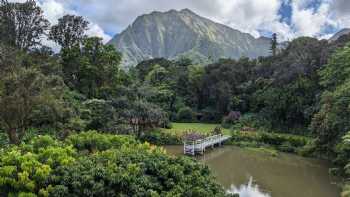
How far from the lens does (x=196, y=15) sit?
599ft

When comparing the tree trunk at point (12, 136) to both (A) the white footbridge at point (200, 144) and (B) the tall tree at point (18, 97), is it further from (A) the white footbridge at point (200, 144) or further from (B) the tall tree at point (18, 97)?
(A) the white footbridge at point (200, 144)

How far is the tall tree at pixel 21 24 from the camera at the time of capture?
23141 mm

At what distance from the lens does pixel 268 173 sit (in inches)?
661

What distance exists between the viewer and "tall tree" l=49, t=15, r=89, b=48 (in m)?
26.9

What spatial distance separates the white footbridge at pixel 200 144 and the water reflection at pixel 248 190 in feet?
19.2

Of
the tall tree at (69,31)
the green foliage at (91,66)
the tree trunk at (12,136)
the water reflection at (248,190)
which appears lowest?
the water reflection at (248,190)

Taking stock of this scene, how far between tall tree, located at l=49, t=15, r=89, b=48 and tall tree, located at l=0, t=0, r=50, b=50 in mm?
2046

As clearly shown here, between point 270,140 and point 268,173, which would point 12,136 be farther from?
point 270,140

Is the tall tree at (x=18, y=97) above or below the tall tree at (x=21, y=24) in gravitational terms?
below

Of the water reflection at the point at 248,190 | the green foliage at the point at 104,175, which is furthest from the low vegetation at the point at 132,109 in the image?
the water reflection at the point at 248,190

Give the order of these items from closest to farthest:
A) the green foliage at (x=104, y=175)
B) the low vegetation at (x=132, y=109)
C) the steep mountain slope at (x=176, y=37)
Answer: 1. the green foliage at (x=104, y=175)
2. the low vegetation at (x=132, y=109)
3. the steep mountain slope at (x=176, y=37)

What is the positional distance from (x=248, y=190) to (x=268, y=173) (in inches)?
135

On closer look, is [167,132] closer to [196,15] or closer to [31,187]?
[31,187]

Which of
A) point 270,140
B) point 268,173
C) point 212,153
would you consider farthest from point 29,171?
point 270,140
